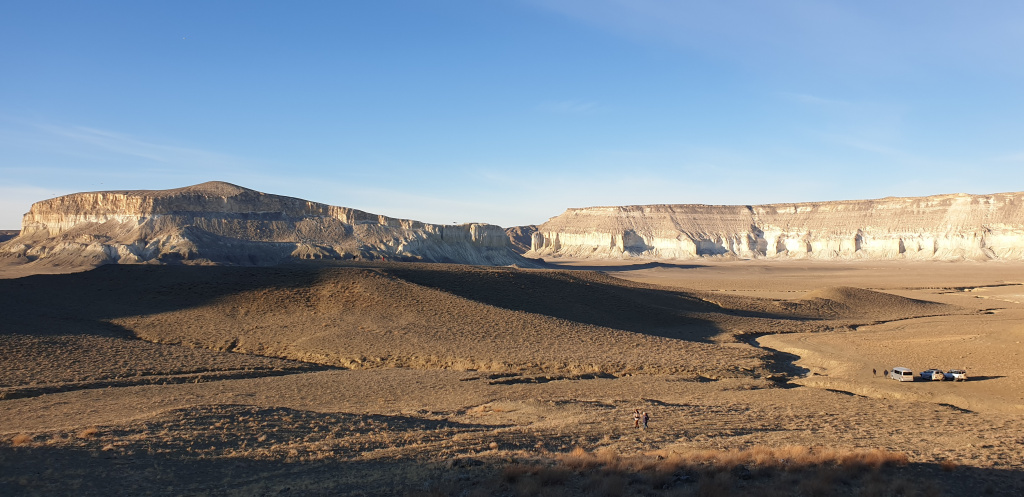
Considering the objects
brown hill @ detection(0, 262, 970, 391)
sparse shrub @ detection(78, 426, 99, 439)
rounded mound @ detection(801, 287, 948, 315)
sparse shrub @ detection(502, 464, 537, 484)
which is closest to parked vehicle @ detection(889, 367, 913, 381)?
brown hill @ detection(0, 262, 970, 391)

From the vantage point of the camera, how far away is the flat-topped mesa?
5162 inches

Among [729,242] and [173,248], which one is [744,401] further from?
[729,242]

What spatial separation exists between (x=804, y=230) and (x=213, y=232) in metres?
125

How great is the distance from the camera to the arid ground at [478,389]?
38.6ft

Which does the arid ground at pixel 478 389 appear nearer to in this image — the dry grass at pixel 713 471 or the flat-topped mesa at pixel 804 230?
the dry grass at pixel 713 471

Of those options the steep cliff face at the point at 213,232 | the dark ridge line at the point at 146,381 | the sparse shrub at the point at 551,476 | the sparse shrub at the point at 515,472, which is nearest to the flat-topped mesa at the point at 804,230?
the steep cliff face at the point at 213,232

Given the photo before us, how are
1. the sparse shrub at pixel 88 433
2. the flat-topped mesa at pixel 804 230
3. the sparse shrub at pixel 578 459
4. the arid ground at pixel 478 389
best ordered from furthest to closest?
the flat-topped mesa at pixel 804 230 < the sparse shrub at pixel 88 433 < the sparse shrub at pixel 578 459 < the arid ground at pixel 478 389

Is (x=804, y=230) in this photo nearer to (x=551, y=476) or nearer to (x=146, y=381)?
(x=146, y=381)

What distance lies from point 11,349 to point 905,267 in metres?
121

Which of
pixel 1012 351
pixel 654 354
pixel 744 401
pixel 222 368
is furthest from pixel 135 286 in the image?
pixel 1012 351

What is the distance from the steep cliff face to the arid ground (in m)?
40.3

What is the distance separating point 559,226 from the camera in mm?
187750

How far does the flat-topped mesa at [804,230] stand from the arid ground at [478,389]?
307 ft

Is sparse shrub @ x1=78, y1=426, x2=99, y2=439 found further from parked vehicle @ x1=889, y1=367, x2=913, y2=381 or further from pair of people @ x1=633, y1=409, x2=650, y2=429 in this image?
parked vehicle @ x1=889, y1=367, x2=913, y2=381
